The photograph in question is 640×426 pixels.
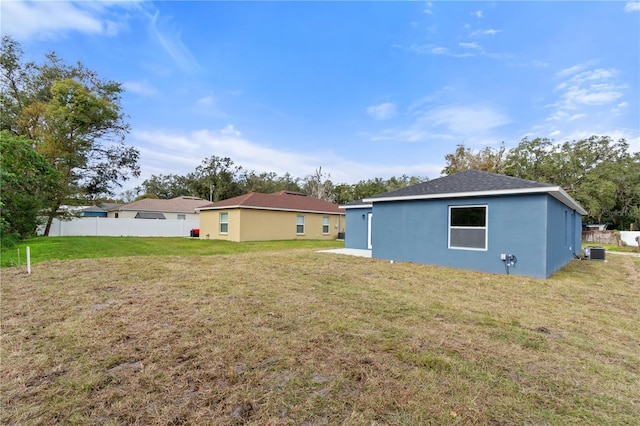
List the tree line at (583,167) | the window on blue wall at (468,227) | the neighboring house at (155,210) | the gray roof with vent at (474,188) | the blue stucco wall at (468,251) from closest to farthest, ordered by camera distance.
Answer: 1. the blue stucco wall at (468,251)
2. the gray roof with vent at (474,188)
3. the window on blue wall at (468,227)
4. the tree line at (583,167)
5. the neighboring house at (155,210)

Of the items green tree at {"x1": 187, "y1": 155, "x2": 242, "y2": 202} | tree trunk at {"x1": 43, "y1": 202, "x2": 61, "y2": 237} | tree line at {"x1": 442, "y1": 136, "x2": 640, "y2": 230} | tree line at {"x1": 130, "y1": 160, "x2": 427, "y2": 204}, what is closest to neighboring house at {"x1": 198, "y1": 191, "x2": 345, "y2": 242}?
tree trunk at {"x1": 43, "y1": 202, "x2": 61, "y2": 237}

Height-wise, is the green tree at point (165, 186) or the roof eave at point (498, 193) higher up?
the green tree at point (165, 186)

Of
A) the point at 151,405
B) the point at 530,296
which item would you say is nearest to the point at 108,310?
the point at 151,405

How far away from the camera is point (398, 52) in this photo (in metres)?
12.9

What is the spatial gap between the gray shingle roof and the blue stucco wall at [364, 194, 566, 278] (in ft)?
0.95

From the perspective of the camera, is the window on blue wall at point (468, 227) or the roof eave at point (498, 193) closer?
the roof eave at point (498, 193)

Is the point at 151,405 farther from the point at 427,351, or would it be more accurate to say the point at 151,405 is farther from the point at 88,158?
the point at 88,158

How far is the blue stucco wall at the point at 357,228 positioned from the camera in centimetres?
1434

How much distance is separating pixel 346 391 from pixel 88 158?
26.3 m

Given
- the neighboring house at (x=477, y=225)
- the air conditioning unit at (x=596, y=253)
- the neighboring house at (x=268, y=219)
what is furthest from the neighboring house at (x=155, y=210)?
the air conditioning unit at (x=596, y=253)

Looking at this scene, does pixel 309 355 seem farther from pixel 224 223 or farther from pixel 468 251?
pixel 224 223

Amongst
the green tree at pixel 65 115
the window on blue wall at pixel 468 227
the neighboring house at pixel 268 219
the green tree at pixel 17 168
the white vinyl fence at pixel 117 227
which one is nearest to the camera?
the green tree at pixel 17 168

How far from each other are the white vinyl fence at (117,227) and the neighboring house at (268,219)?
17.0ft

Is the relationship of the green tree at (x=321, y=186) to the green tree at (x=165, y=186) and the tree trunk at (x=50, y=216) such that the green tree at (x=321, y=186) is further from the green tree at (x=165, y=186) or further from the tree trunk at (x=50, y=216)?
the tree trunk at (x=50, y=216)
